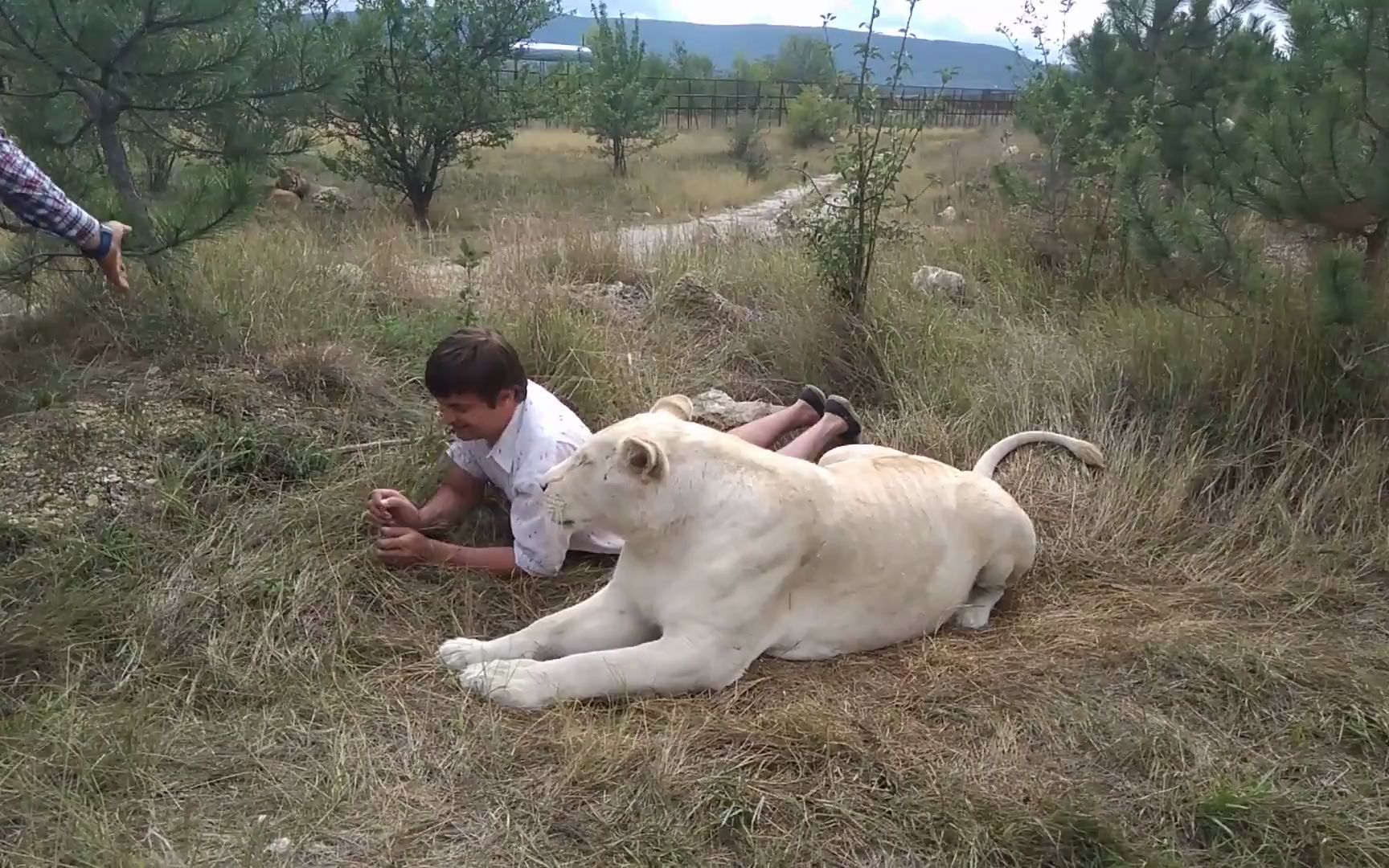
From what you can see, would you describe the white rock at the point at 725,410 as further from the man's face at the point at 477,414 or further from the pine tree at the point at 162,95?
the pine tree at the point at 162,95

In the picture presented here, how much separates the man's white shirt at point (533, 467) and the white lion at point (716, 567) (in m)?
0.41

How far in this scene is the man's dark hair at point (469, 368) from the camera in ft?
11.5

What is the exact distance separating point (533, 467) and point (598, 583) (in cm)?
52

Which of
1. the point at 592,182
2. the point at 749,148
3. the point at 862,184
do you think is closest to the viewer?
the point at 862,184

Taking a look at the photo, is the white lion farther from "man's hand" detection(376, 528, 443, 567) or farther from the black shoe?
the black shoe

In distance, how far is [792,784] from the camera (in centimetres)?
270

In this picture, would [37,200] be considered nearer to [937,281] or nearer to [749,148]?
[937,281]

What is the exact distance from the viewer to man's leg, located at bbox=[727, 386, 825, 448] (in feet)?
15.2

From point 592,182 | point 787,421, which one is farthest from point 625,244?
point 592,182

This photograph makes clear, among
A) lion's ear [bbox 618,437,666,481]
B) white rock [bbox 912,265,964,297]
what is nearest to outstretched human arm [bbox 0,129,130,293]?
lion's ear [bbox 618,437,666,481]

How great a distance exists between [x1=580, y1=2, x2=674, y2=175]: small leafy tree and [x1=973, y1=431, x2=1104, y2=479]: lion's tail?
1441 centimetres

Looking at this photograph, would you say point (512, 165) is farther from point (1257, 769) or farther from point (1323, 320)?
point (1257, 769)

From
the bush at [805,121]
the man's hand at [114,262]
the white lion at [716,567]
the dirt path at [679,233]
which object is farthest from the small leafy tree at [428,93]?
the white lion at [716,567]

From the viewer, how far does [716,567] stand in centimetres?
305
